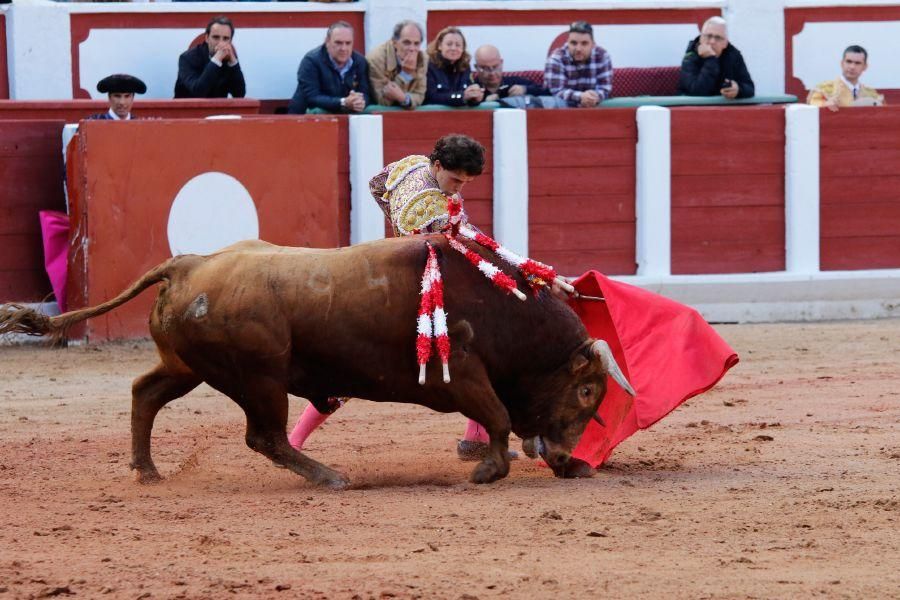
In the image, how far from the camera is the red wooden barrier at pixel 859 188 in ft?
31.7

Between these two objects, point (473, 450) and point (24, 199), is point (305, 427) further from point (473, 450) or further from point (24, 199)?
point (24, 199)

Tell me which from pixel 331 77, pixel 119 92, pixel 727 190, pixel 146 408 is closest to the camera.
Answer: pixel 146 408

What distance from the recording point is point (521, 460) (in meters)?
5.49

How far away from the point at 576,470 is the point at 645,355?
0.50 meters

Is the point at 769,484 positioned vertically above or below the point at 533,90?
below

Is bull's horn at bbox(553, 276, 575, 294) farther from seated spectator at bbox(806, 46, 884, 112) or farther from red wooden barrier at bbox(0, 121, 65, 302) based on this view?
seated spectator at bbox(806, 46, 884, 112)

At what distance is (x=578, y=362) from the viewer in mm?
4973

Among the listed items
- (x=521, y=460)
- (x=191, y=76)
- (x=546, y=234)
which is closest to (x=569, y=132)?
(x=546, y=234)

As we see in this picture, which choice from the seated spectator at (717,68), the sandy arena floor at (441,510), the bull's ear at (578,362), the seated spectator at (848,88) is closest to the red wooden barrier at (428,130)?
the seated spectator at (717,68)

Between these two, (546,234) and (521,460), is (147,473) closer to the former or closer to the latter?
(521,460)

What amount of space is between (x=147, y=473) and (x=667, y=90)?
651 centimetres

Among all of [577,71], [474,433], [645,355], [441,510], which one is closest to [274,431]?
[441,510]

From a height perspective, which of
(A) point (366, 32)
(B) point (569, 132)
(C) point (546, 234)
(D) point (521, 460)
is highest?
(A) point (366, 32)

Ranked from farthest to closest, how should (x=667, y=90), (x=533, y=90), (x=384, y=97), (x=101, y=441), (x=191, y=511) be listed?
(x=667, y=90) < (x=533, y=90) < (x=384, y=97) < (x=101, y=441) < (x=191, y=511)
